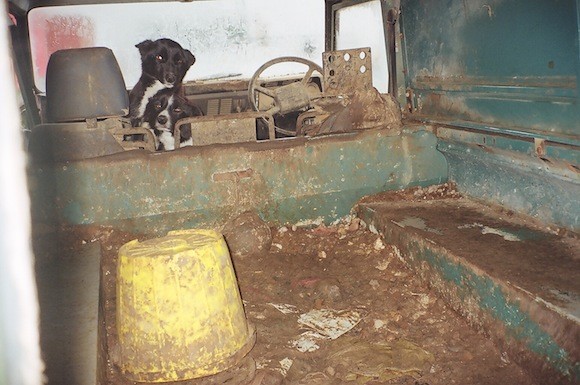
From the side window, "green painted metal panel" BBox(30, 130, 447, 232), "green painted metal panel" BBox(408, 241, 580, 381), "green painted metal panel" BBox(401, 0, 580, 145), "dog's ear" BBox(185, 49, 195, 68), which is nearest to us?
"green painted metal panel" BBox(408, 241, 580, 381)

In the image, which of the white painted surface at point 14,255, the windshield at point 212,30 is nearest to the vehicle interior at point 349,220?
the windshield at point 212,30

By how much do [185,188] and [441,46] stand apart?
1.82 meters

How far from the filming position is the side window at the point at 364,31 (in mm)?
5473

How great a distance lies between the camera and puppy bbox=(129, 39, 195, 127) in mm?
6129

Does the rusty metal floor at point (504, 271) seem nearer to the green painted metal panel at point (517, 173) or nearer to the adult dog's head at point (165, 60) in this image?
the green painted metal panel at point (517, 173)

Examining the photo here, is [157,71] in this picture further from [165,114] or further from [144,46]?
[165,114]

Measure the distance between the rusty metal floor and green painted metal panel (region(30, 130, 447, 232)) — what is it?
0.38m

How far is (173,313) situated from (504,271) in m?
1.31

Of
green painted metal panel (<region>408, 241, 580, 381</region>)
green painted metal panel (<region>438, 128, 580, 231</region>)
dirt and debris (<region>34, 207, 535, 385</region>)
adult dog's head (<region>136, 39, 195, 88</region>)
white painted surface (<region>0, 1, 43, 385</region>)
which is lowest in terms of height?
dirt and debris (<region>34, 207, 535, 385</region>)

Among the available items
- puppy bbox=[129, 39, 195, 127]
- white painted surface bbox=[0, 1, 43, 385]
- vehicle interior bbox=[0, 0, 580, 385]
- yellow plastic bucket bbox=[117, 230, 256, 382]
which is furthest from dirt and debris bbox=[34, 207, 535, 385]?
puppy bbox=[129, 39, 195, 127]

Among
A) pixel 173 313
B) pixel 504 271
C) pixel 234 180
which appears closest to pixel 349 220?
pixel 234 180

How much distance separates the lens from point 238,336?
232 centimetres

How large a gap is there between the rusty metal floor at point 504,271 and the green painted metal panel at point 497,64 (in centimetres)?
49

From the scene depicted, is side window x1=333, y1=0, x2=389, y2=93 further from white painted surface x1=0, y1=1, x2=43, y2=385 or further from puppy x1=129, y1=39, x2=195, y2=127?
white painted surface x1=0, y1=1, x2=43, y2=385
